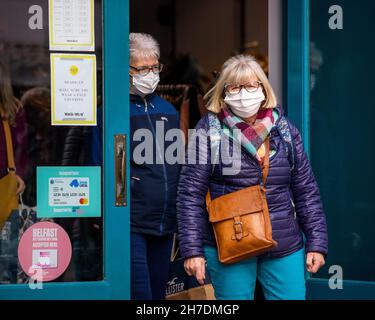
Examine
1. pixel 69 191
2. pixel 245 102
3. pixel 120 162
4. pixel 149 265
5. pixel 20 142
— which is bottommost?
pixel 149 265

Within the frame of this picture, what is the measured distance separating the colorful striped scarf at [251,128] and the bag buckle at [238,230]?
1.00ft

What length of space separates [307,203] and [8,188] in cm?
149

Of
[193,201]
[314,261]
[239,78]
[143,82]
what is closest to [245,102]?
[239,78]

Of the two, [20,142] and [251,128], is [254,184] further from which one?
[20,142]

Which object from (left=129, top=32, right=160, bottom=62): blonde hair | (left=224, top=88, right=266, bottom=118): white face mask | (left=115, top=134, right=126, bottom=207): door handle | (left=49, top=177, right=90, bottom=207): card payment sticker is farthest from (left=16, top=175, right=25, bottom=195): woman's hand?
(left=224, top=88, right=266, bottom=118): white face mask

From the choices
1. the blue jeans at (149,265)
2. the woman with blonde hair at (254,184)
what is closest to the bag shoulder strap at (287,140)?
the woman with blonde hair at (254,184)

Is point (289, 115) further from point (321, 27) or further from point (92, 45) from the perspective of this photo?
point (92, 45)

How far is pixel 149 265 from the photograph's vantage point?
12.5ft

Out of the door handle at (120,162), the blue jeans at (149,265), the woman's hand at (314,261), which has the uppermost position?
the door handle at (120,162)

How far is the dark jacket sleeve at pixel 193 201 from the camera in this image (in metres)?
3.13

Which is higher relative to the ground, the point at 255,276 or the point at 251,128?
the point at 251,128

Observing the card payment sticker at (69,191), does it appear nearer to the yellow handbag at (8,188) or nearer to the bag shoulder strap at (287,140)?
the yellow handbag at (8,188)

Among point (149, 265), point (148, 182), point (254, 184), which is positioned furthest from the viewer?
point (149, 265)

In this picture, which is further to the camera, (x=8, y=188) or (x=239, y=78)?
(x=8, y=188)
